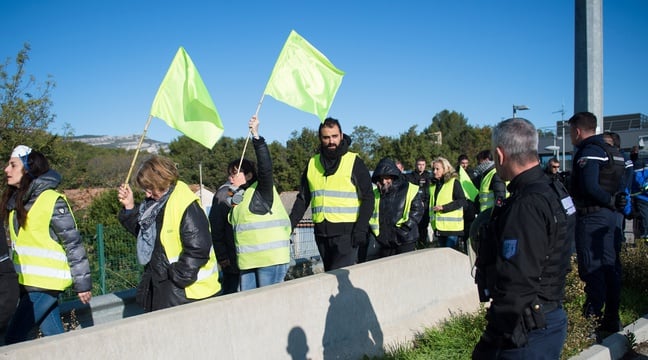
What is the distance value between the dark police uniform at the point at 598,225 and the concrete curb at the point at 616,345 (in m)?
0.24

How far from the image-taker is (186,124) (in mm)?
5074

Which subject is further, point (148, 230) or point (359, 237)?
point (359, 237)

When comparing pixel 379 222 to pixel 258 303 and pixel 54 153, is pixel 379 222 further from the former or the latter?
pixel 54 153

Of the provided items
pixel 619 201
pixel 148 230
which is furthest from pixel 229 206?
pixel 619 201

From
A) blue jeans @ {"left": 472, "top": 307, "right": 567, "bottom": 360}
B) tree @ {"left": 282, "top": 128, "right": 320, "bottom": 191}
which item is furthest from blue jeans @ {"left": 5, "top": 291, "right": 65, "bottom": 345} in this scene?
tree @ {"left": 282, "top": 128, "right": 320, "bottom": 191}

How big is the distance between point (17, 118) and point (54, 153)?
1.44 metres

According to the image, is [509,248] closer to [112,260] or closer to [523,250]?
[523,250]

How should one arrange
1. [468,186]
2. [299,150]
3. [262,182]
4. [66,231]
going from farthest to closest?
[299,150] < [468,186] < [262,182] < [66,231]

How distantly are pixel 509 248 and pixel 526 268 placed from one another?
114mm

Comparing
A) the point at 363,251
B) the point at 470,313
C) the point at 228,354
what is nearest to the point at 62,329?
the point at 228,354

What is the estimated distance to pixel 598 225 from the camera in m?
5.22

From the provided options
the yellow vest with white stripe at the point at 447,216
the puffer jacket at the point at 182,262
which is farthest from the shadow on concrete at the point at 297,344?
the yellow vest with white stripe at the point at 447,216

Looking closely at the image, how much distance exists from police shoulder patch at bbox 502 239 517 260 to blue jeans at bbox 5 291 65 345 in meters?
3.42

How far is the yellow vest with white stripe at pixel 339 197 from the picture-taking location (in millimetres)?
5492
